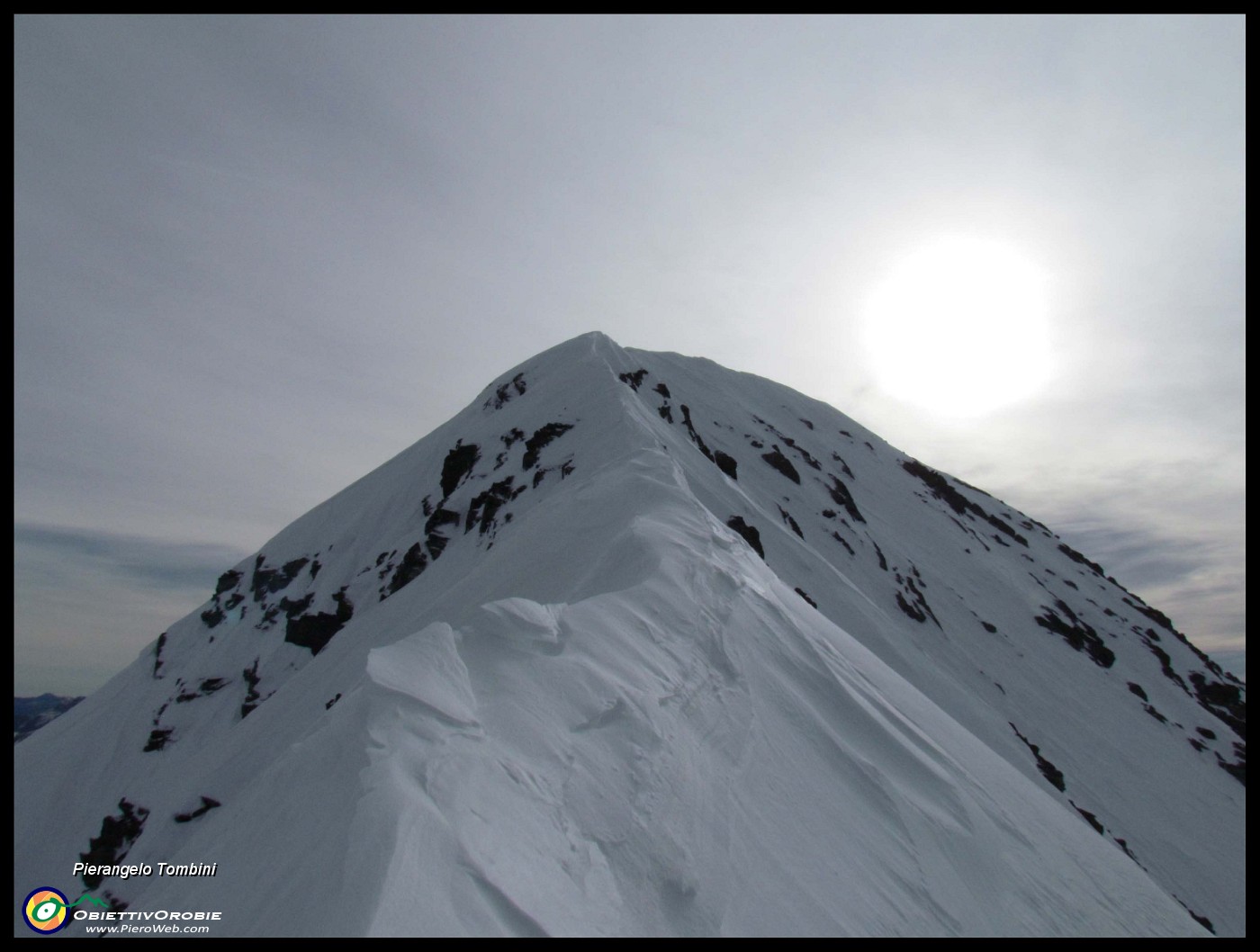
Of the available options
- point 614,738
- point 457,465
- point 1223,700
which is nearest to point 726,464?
point 457,465

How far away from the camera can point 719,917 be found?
407cm

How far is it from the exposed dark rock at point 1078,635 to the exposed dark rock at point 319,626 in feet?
138

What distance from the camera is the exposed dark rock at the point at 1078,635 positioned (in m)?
38.5

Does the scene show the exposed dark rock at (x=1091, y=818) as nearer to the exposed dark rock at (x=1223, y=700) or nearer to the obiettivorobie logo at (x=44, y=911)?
the exposed dark rock at (x=1223, y=700)

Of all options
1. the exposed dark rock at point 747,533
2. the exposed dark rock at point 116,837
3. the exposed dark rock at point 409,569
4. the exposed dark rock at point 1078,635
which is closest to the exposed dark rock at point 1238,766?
the exposed dark rock at point 1078,635

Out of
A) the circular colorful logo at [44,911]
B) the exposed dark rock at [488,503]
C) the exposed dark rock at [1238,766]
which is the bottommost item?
the circular colorful logo at [44,911]

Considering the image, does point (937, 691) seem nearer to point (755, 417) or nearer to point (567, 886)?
point (567, 886)

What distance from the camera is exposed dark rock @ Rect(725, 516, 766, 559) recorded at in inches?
829

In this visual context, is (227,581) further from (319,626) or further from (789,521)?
(789,521)

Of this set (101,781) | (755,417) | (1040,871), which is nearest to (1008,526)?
(755,417)

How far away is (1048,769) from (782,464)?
2049 cm

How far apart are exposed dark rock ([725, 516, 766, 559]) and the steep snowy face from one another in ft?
0.81

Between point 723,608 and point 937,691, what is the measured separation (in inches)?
743

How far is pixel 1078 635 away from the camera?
39594 millimetres
